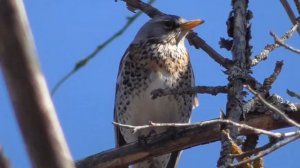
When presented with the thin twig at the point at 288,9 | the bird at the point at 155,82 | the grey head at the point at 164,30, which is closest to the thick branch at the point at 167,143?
the thin twig at the point at 288,9

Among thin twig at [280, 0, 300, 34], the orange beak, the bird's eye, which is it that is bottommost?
thin twig at [280, 0, 300, 34]

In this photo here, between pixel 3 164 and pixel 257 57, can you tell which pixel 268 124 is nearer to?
pixel 257 57

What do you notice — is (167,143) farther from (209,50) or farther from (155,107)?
(155,107)

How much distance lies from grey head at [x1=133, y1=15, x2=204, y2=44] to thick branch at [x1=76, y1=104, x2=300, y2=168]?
4.86ft

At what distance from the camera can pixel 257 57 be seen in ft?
8.09

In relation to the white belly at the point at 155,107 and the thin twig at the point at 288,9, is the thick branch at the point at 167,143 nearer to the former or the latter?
the thin twig at the point at 288,9

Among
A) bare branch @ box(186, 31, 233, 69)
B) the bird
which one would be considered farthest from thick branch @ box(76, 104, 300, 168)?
the bird

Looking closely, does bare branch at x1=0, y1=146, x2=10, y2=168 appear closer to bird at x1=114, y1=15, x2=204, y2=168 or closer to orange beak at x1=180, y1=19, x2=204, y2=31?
bird at x1=114, y1=15, x2=204, y2=168

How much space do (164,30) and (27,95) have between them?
4.17 m

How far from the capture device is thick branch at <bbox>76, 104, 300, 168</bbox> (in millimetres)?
Answer: 2828

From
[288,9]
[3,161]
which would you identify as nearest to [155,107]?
[288,9]

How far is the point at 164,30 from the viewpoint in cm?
462

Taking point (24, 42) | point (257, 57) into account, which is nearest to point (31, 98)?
point (24, 42)

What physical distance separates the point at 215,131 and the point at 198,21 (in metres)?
1.61
